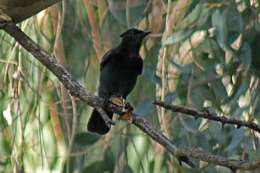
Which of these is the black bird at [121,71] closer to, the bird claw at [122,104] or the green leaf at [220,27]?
the bird claw at [122,104]

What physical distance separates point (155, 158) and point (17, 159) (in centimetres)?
51

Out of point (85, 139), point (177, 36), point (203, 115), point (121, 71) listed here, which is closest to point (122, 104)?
point (121, 71)

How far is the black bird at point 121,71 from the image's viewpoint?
2430mm

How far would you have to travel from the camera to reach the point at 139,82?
2.90 meters

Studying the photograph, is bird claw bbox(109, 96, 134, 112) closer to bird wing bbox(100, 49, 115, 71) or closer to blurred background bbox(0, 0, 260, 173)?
bird wing bbox(100, 49, 115, 71)

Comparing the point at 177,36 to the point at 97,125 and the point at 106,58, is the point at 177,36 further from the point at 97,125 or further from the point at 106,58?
the point at 97,125

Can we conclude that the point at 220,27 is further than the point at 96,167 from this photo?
No

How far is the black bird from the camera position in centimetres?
243

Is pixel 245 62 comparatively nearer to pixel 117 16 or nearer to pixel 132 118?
pixel 117 16

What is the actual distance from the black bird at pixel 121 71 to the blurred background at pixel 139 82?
→ 0.19 m

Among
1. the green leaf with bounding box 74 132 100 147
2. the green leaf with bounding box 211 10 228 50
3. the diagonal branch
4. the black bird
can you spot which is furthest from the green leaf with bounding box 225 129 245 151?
the diagonal branch

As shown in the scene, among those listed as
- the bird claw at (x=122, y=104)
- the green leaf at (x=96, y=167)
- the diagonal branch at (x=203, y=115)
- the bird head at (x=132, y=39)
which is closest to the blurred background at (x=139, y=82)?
the green leaf at (x=96, y=167)

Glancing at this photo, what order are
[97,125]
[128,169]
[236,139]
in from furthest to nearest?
[128,169] → [236,139] → [97,125]

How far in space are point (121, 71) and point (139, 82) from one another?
0.46 metres
